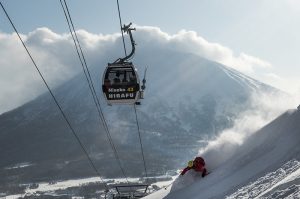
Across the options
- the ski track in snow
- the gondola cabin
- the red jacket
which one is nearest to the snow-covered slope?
the ski track in snow

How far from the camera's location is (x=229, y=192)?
44.2ft

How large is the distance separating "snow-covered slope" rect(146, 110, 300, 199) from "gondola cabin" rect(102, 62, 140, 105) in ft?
26.5

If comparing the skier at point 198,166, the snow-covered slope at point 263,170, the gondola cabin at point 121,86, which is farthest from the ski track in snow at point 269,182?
the gondola cabin at point 121,86

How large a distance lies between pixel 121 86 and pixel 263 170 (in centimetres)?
1379

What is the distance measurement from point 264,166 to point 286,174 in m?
2.21

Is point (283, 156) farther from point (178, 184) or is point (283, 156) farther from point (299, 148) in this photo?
point (178, 184)

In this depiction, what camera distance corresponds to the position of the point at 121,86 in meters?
26.2

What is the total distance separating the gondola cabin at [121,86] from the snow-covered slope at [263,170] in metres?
8.06

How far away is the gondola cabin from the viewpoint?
26062 millimetres

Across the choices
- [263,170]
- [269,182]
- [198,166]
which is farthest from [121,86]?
[269,182]

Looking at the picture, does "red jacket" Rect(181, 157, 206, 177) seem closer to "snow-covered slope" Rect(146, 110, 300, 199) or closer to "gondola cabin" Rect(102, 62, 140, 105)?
"snow-covered slope" Rect(146, 110, 300, 199)

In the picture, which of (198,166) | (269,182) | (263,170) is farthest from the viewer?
(198,166)

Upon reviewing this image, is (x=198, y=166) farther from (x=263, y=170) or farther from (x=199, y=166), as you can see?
(x=263, y=170)

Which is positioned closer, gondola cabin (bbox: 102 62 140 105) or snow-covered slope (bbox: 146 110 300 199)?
snow-covered slope (bbox: 146 110 300 199)
